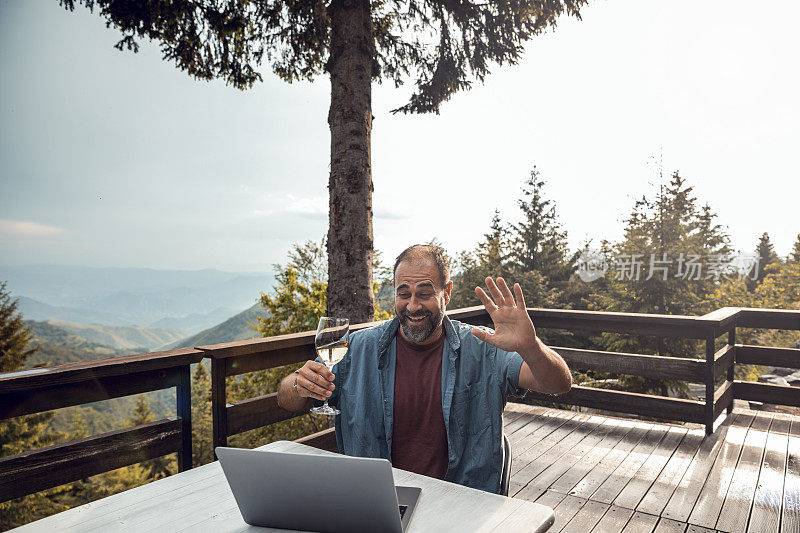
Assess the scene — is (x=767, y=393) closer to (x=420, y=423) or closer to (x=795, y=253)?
(x=420, y=423)

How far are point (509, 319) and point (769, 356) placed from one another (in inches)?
152

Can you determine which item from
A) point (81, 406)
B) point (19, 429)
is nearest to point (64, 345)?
point (81, 406)

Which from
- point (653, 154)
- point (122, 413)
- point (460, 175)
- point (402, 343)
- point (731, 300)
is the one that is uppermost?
point (460, 175)

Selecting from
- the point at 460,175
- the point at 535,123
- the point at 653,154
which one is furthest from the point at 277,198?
the point at 653,154

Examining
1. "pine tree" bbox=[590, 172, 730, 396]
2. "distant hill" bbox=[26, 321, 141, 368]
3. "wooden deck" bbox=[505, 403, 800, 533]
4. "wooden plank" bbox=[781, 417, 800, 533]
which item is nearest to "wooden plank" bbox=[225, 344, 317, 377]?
"wooden deck" bbox=[505, 403, 800, 533]

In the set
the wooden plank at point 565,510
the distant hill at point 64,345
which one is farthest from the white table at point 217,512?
the distant hill at point 64,345

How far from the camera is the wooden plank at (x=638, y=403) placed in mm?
3525

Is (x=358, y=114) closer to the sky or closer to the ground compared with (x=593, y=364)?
closer to the sky

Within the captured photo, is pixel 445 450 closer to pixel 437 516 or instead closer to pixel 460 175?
pixel 437 516

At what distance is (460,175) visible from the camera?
39531 millimetres

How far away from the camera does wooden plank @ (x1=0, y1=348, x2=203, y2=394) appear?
1424 millimetres

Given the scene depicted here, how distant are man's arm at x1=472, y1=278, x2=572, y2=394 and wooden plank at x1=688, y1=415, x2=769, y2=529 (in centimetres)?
146

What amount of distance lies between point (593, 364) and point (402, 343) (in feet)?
8.91

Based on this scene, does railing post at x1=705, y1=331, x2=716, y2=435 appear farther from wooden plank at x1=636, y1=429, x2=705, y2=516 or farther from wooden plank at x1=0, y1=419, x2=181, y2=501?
wooden plank at x1=0, y1=419, x2=181, y2=501
